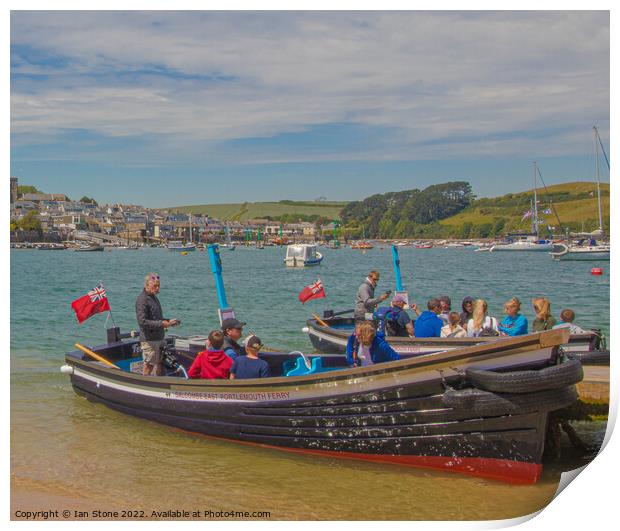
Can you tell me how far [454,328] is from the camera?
507 inches

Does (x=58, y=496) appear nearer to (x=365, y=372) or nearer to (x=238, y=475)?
(x=238, y=475)

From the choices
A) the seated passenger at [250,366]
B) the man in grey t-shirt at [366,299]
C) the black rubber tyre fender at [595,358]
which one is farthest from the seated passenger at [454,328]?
the seated passenger at [250,366]

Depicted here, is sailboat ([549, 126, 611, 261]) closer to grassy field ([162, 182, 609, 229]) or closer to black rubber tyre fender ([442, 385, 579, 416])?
grassy field ([162, 182, 609, 229])

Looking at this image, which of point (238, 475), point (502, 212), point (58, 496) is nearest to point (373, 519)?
point (238, 475)

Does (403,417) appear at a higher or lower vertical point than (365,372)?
lower

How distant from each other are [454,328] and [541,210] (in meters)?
92.6

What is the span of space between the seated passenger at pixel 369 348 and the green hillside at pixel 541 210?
39629 mm

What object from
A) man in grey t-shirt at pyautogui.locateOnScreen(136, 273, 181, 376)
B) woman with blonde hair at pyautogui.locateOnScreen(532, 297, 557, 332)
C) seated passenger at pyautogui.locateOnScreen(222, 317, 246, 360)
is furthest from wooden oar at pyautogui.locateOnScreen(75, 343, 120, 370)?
woman with blonde hair at pyautogui.locateOnScreen(532, 297, 557, 332)

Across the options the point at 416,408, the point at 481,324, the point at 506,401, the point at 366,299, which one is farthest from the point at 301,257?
the point at 506,401

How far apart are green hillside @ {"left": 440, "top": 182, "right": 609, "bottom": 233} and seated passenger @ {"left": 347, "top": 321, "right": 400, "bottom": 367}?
130 feet

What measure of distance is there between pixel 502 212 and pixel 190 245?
7514cm

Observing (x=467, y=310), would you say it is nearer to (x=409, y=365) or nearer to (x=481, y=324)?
(x=481, y=324)

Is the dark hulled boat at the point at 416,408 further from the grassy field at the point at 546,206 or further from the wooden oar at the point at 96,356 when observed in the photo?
the grassy field at the point at 546,206

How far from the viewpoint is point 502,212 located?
484 ft
